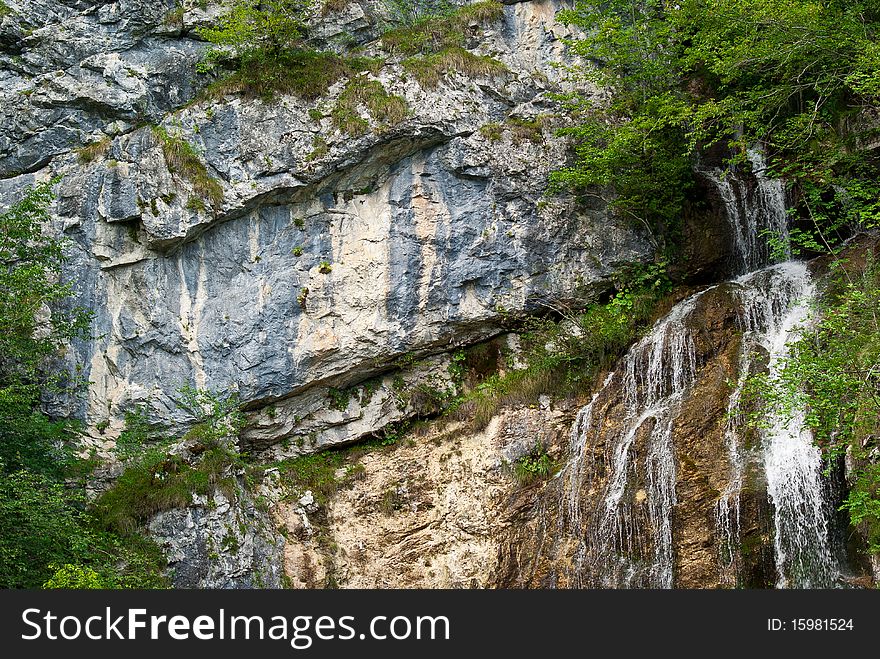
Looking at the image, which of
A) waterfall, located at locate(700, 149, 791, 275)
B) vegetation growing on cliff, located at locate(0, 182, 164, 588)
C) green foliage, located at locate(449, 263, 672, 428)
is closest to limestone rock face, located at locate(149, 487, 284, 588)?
vegetation growing on cliff, located at locate(0, 182, 164, 588)

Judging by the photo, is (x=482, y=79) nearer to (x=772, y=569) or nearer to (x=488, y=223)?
(x=488, y=223)

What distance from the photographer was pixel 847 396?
9.12 m

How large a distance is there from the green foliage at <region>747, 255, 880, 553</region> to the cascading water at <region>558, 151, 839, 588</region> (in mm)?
397

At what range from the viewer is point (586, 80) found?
14.9 m

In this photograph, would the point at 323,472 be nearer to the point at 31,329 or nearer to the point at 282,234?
the point at 282,234

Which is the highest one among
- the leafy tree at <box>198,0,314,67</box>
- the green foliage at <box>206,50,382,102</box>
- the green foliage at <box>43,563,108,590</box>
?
the leafy tree at <box>198,0,314,67</box>

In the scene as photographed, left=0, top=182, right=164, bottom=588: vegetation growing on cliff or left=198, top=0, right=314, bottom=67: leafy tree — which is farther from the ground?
left=198, top=0, right=314, bottom=67: leafy tree

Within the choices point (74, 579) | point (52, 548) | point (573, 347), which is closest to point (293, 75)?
point (573, 347)

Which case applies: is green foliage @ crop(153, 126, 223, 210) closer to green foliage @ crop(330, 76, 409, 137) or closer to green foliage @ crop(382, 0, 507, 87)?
green foliage @ crop(330, 76, 409, 137)

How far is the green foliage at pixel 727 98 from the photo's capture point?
11.9 m

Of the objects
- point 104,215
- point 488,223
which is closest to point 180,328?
point 104,215

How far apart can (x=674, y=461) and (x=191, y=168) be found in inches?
340

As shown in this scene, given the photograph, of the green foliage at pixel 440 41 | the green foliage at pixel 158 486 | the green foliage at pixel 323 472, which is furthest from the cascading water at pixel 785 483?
the green foliage at pixel 158 486

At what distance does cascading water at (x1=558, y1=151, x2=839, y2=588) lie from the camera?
31.0 ft
